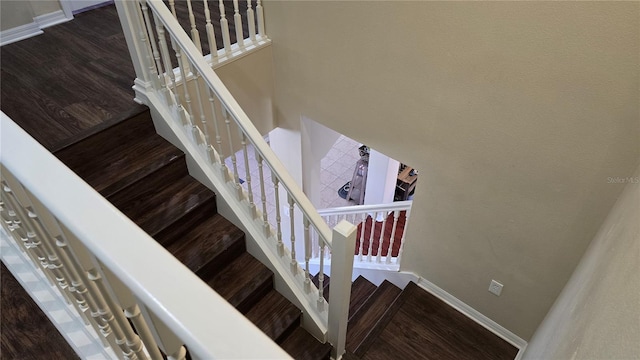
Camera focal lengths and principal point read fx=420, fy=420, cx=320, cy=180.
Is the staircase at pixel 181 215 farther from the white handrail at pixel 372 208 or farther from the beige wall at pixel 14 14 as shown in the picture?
the beige wall at pixel 14 14

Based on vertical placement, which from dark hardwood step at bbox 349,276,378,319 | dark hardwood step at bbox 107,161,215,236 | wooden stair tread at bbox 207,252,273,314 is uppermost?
dark hardwood step at bbox 107,161,215,236

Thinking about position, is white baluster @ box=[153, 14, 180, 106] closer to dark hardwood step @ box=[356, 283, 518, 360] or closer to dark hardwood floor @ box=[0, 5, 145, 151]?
dark hardwood floor @ box=[0, 5, 145, 151]

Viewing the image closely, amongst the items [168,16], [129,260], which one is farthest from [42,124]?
[129,260]

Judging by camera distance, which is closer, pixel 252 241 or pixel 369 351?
pixel 252 241

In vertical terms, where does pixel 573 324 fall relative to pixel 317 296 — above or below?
above

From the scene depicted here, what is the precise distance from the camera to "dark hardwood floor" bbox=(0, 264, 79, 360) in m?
1.42

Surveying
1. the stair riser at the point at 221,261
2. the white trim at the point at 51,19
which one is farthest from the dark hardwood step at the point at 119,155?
the white trim at the point at 51,19

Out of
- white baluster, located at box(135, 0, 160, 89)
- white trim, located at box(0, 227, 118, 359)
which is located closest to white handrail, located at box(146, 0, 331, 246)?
white baluster, located at box(135, 0, 160, 89)

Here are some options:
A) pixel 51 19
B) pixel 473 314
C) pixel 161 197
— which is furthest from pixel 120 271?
pixel 51 19

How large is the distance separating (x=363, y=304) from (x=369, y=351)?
0.65 meters

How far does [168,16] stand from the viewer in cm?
215

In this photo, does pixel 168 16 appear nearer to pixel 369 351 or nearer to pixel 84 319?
pixel 84 319

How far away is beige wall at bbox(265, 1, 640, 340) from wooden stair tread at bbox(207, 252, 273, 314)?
4.06 feet

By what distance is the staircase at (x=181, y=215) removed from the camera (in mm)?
2430
